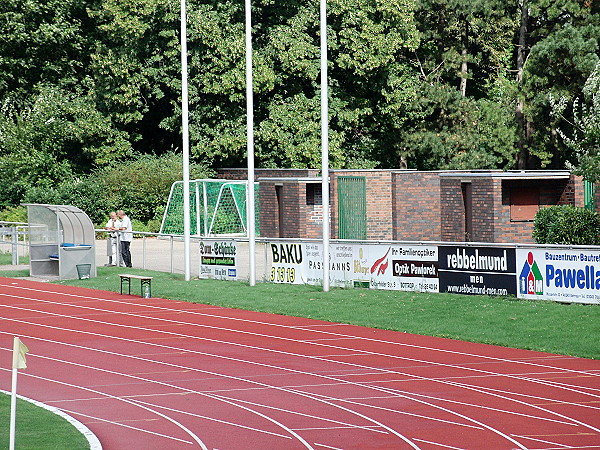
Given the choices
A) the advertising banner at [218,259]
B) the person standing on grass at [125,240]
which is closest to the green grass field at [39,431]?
the advertising banner at [218,259]

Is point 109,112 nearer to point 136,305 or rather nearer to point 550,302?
point 136,305

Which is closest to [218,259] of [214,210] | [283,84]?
[214,210]

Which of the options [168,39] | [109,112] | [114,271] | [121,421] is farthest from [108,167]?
[121,421]

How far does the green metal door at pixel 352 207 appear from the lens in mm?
40375

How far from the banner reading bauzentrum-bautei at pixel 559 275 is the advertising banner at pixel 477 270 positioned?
0.91ft

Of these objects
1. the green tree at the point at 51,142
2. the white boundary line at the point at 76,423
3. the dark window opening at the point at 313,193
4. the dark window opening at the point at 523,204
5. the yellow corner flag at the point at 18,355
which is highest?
the green tree at the point at 51,142

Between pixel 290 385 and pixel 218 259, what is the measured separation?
47.8 ft

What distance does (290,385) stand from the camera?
16.4m

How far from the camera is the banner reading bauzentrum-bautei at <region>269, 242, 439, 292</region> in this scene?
84.4 feet

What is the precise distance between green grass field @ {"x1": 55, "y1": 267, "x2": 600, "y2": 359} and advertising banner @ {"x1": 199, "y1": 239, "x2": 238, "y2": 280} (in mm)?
578

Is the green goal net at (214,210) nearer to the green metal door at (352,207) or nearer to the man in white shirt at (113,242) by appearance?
the green metal door at (352,207)

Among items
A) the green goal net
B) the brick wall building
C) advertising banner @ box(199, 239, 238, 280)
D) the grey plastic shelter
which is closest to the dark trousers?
the grey plastic shelter

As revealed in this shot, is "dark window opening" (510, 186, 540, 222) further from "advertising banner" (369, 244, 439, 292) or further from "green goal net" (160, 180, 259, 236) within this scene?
"green goal net" (160, 180, 259, 236)

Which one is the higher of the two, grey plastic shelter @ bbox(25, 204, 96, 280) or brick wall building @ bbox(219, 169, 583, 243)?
brick wall building @ bbox(219, 169, 583, 243)
